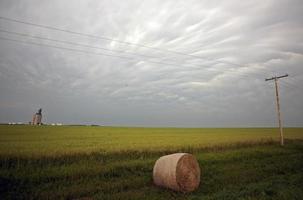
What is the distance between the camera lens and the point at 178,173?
10.1 m

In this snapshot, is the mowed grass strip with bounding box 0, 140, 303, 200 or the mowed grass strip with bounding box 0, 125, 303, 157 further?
the mowed grass strip with bounding box 0, 125, 303, 157

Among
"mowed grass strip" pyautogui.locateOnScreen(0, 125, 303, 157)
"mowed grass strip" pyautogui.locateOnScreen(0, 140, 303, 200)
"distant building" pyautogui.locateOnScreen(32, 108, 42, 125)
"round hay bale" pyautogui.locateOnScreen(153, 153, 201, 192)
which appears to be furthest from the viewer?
"distant building" pyautogui.locateOnScreen(32, 108, 42, 125)

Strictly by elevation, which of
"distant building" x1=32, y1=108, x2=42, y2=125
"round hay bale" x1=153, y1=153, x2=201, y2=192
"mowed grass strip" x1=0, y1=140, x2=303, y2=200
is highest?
"distant building" x1=32, y1=108, x2=42, y2=125

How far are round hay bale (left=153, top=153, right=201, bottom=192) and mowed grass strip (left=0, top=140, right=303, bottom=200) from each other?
1.14 ft

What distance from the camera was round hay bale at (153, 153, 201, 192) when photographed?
10039 mm

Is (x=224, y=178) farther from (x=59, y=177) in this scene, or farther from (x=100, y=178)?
Result: (x=59, y=177)

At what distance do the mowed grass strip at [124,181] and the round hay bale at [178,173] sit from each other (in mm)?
346

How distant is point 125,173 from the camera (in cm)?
1323

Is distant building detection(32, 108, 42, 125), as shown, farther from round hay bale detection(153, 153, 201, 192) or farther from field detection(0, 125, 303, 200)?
round hay bale detection(153, 153, 201, 192)

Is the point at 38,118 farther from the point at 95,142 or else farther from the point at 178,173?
the point at 178,173

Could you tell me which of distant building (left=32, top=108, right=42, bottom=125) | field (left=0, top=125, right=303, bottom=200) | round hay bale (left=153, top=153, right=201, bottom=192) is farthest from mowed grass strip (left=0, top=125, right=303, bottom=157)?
distant building (left=32, top=108, right=42, bottom=125)

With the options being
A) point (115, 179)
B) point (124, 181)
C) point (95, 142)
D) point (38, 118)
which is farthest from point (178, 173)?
point (38, 118)

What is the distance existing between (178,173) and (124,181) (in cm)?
294

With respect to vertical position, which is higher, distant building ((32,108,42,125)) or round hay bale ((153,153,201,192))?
distant building ((32,108,42,125))
